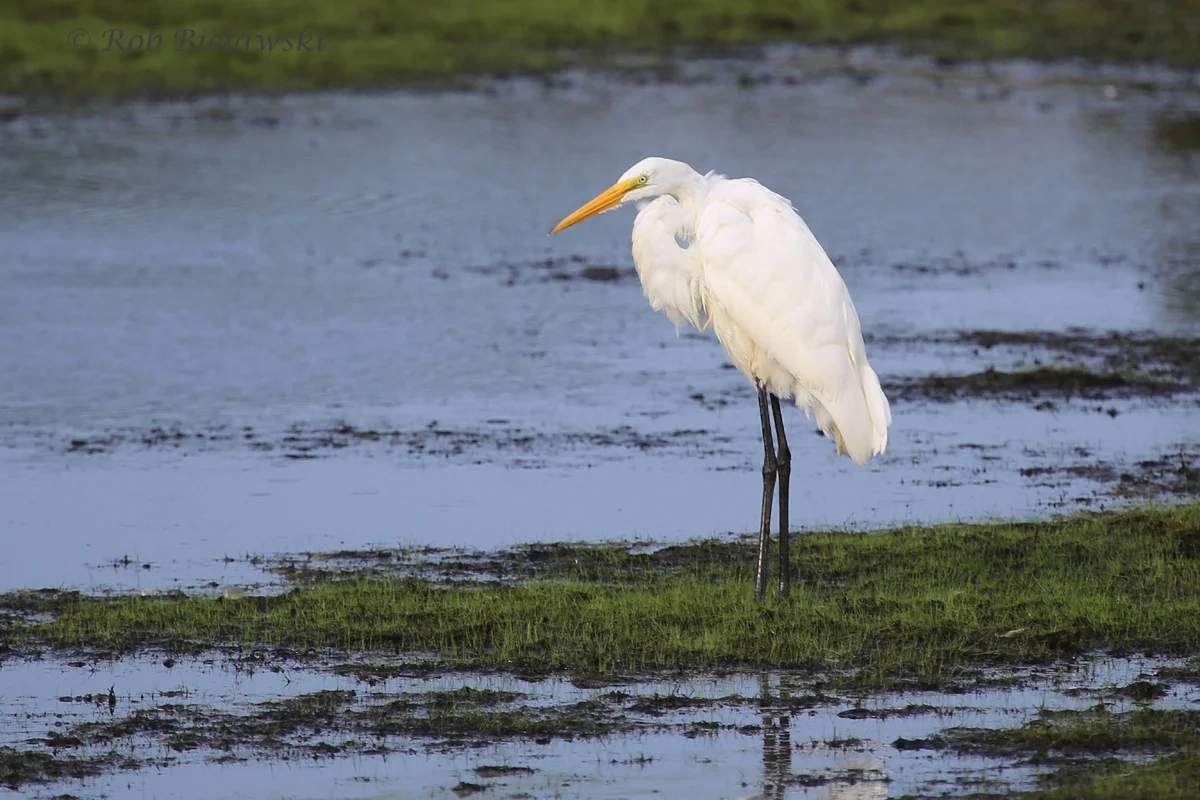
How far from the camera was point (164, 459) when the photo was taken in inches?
417

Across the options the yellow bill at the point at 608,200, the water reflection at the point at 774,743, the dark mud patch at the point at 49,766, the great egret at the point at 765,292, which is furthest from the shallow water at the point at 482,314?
the water reflection at the point at 774,743

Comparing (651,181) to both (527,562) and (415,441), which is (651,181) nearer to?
(527,562)

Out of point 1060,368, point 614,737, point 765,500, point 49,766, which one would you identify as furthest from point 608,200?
point 1060,368

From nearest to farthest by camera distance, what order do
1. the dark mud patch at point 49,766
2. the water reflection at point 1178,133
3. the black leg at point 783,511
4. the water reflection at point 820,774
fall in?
the water reflection at point 820,774 → the dark mud patch at point 49,766 → the black leg at point 783,511 → the water reflection at point 1178,133

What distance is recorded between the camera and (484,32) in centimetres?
3488

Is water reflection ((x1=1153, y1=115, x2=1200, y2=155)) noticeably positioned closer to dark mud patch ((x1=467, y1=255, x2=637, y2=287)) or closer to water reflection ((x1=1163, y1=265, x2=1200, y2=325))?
water reflection ((x1=1163, y1=265, x2=1200, y2=325))

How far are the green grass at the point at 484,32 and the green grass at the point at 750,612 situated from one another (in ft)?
72.2

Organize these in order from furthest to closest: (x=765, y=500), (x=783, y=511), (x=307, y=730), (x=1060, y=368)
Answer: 1. (x=1060, y=368)
2. (x=765, y=500)
3. (x=783, y=511)
4. (x=307, y=730)

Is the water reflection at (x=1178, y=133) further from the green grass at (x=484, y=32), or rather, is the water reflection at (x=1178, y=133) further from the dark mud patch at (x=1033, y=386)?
the dark mud patch at (x=1033, y=386)

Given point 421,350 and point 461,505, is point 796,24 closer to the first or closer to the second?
point 421,350

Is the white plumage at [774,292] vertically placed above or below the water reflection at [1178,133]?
below

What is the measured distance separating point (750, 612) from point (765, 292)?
1295 millimetres

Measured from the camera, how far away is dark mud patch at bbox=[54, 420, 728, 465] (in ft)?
34.9

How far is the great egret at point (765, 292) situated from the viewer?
745 cm
